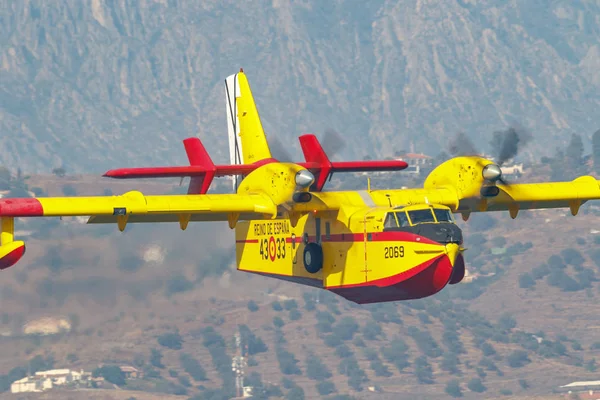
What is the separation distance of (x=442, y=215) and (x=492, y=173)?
307cm

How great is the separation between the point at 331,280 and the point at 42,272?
45.2 metres

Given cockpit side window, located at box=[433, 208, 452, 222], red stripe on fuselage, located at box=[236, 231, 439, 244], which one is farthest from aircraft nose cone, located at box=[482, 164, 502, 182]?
red stripe on fuselage, located at box=[236, 231, 439, 244]

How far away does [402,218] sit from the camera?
157 ft

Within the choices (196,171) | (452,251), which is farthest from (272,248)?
(452,251)

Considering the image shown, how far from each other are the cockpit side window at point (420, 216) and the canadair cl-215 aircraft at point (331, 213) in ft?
0.10

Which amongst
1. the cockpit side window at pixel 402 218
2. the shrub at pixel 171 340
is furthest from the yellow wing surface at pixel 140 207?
the shrub at pixel 171 340

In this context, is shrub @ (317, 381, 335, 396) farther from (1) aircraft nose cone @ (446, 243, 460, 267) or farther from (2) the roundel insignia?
(1) aircraft nose cone @ (446, 243, 460, 267)

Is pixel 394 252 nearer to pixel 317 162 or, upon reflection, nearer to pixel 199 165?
pixel 317 162

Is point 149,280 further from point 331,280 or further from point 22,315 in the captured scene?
point 331,280

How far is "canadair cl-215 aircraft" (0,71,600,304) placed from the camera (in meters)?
47.2

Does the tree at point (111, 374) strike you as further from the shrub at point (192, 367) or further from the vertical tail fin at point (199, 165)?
the vertical tail fin at point (199, 165)

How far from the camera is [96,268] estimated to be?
287 ft

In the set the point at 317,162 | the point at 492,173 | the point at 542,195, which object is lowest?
the point at 542,195

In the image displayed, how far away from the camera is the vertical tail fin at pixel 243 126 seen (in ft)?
184
